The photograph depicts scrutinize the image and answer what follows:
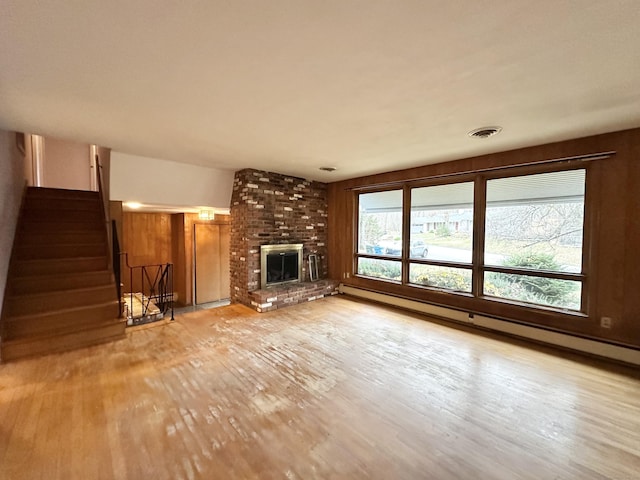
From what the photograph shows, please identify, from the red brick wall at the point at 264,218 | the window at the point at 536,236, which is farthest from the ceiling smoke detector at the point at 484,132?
the red brick wall at the point at 264,218

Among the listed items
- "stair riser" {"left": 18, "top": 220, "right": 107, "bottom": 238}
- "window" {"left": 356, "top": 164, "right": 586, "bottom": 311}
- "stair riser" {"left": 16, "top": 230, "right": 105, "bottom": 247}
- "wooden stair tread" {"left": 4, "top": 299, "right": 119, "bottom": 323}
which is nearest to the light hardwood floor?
"wooden stair tread" {"left": 4, "top": 299, "right": 119, "bottom": 323}

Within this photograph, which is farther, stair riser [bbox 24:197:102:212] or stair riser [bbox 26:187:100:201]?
stair riser [bbox 26:187:100:201]

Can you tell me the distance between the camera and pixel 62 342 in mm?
3371

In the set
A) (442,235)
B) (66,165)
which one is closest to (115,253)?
(66,165)

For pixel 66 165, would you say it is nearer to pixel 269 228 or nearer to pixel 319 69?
pixel 269 228

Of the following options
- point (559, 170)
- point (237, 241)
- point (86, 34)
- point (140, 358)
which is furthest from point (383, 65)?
point (237, 241)

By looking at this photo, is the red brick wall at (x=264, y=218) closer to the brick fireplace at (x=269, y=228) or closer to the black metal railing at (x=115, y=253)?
the brick fireplace at (x=269, y=228)

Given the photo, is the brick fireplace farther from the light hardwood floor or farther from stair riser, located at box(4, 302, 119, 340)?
stair riser, located at box(4, 302, 119, 340)

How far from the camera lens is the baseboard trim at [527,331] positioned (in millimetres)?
3117

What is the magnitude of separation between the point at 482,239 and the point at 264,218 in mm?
3741

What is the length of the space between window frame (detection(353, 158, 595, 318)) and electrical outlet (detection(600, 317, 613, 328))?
6.0 inches

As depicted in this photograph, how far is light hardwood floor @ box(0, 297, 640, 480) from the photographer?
175 centimetres

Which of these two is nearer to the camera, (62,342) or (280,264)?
(62,342)

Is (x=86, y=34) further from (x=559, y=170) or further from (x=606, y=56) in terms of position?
(x=559, y=170)
